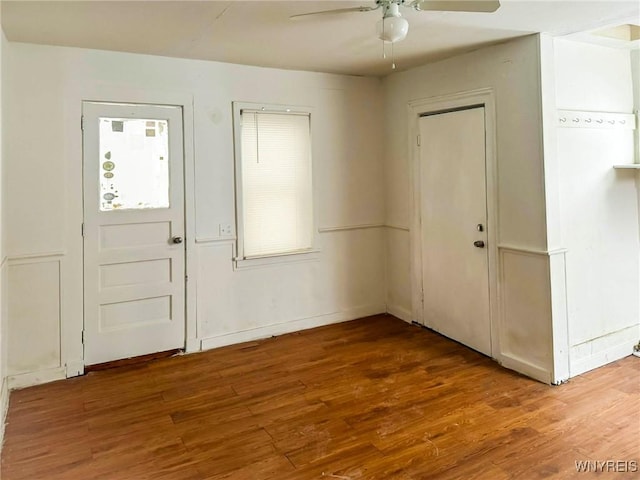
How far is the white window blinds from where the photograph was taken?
4.14 m

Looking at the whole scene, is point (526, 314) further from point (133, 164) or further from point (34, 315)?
point (34, 315)

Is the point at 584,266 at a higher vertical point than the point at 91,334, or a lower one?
higher

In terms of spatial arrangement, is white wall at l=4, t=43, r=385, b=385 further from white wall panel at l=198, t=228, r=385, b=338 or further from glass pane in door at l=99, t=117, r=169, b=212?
glass pane in door at l=99, t=117, r=169, b=212

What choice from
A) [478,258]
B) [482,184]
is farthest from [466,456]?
[482,184]

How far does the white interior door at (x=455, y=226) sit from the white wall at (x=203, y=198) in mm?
717

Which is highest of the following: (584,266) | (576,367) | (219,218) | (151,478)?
(219,218)

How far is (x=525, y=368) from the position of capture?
11.1ft

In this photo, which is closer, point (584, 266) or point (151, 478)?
point (151, 478)

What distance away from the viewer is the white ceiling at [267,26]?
2.65m

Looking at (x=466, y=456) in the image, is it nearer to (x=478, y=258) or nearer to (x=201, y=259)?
(x=478, y=258)

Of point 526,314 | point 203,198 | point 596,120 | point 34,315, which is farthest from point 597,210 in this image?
point 34,315

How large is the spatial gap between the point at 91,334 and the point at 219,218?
1.39m

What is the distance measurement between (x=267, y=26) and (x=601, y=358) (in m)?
3.50

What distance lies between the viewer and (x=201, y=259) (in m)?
3.97
